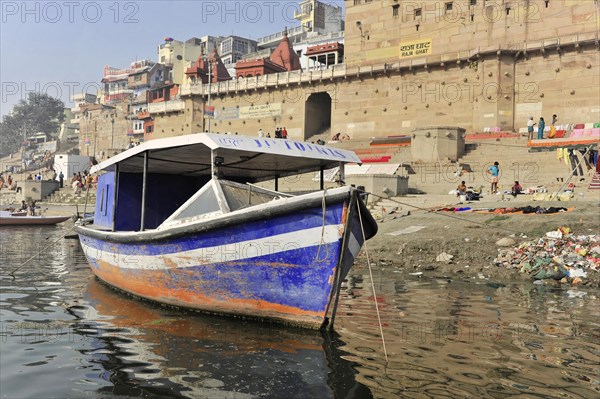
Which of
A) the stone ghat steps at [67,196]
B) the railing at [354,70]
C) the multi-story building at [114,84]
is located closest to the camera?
the railing at [354,70]

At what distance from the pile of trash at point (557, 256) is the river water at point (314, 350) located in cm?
128

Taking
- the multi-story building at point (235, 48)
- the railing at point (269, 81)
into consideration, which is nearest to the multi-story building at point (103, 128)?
the multi-story building at point (235, 48)

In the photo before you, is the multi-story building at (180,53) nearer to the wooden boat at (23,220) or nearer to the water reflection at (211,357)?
the wooden boat at (23,220)

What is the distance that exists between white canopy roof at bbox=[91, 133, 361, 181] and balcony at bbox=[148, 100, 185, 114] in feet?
144

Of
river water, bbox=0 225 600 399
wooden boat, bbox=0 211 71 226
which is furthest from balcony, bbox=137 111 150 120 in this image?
river water, bbox=0 225 600 399

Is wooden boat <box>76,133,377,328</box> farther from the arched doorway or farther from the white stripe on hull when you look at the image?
the arched doorway

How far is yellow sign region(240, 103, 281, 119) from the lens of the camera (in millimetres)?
44938

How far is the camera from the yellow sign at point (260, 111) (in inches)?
1769

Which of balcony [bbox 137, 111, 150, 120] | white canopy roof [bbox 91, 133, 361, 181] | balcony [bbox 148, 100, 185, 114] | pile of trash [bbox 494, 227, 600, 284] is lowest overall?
pile of trash [bbox 494, 227, 600, 284]

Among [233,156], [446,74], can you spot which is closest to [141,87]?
[446,74]

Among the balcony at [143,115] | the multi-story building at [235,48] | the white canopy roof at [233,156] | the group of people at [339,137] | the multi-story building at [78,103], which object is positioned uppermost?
the multi-story building at [235,48]

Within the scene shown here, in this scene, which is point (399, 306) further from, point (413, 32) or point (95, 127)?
point (95, 127)

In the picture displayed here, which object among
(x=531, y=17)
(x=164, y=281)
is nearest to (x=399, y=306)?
(x=164, y=281)

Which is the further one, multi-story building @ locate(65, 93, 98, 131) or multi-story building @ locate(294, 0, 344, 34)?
multi-story building @ locate(65, 93, 98, 131)
